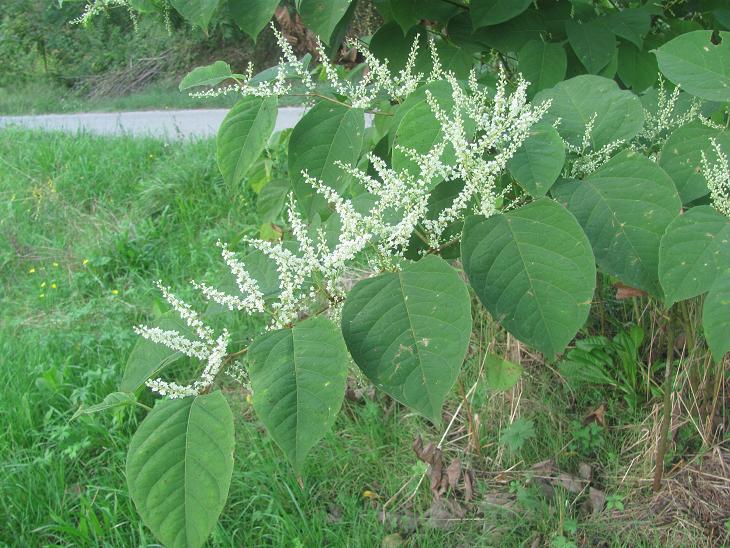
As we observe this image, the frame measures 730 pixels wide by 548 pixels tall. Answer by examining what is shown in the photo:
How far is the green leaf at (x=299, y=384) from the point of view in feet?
2.51

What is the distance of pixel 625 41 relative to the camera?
1753 mm

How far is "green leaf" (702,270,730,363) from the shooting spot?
87 cm


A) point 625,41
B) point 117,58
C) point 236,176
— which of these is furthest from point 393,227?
point 117,58

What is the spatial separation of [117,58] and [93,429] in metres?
14.3

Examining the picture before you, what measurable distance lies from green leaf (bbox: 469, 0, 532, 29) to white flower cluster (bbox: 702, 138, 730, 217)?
578mm

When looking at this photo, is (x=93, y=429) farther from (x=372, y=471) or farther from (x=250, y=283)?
(x=250, y=283)

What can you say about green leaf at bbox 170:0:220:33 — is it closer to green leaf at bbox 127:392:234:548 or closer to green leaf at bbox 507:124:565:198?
green leaf at bbox 507:124:565:198

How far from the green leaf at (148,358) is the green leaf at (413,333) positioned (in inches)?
11.8

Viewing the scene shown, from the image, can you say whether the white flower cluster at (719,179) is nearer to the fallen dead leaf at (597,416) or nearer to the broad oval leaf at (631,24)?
the broad oval leaf at (631,24)

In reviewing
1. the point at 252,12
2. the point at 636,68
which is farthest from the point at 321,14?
the point at 636,68

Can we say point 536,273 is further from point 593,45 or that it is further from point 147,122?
point 147,122

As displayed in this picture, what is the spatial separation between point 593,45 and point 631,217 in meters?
0.74

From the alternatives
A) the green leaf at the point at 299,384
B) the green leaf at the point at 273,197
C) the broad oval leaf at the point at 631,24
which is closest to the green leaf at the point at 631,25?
the broad oval leaf at the point at 631,24

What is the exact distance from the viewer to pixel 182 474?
0.78 meters
